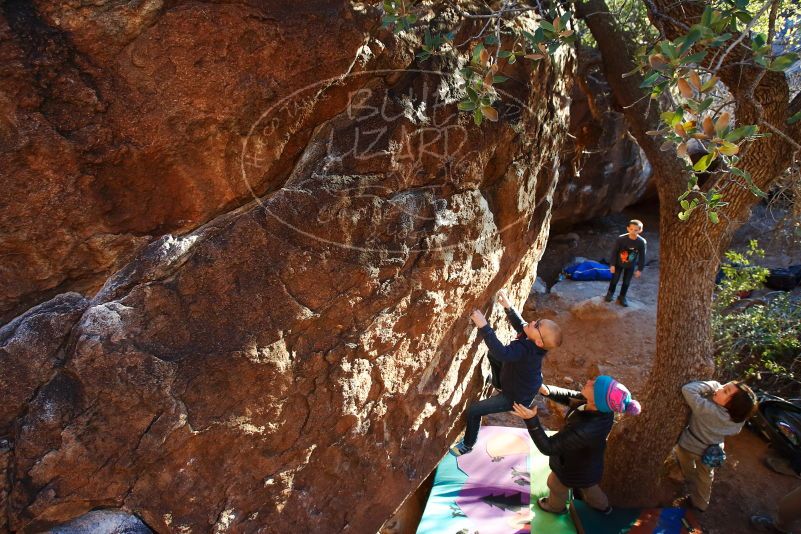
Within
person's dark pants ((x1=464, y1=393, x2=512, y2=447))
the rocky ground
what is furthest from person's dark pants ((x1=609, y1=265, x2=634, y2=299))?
person's dark pants ((x1=464, y1=393, x2=512, y2=447))

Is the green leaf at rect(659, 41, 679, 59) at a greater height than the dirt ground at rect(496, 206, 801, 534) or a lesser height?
greater

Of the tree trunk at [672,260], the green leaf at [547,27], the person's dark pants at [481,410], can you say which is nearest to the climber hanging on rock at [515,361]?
the person's dark pants at [481,410]

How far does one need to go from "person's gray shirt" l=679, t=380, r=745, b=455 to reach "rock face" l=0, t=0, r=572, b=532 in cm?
187

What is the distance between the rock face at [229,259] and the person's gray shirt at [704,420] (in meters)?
1.87

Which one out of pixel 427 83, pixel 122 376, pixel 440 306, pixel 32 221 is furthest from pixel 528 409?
pixel 32 221

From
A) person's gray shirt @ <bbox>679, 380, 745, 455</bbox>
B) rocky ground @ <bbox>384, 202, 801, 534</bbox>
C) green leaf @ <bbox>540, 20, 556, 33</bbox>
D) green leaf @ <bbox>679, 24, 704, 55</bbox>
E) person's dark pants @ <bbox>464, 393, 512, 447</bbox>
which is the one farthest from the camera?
rocky ground @ <bbox>384, 202, 801, 534</bbox>

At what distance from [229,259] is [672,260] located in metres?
3.11

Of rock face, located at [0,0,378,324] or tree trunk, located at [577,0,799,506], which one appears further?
tree trunk, located at [577,0,799,506]

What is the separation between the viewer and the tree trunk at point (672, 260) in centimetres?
338

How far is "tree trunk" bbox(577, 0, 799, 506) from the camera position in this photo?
3.38 meters

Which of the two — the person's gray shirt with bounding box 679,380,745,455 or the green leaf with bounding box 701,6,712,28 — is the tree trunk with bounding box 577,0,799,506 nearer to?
the person's gray shirt with bounding box 679,380,745,455

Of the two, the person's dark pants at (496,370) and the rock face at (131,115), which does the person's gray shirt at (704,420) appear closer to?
the person's dark pants at (496,370)

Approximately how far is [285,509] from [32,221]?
1806 mm

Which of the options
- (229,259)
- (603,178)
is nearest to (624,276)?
(603,178)
